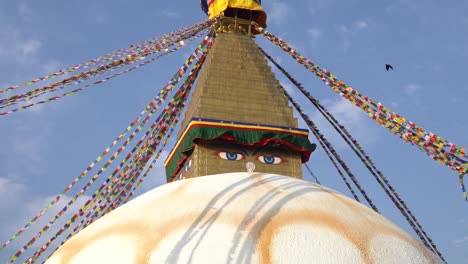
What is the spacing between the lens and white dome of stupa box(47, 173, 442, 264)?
87.4 inches

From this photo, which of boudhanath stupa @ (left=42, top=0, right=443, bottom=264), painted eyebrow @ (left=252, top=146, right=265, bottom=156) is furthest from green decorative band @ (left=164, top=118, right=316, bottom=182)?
boudhanath stupa @ (left=42, top=0, right=443, bottom=264)

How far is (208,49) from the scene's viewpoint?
1398 centimetres

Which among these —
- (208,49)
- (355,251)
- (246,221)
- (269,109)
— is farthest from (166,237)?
(208,49)

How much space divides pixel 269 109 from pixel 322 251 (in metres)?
9.92

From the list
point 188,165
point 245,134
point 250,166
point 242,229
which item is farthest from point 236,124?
point 242,229

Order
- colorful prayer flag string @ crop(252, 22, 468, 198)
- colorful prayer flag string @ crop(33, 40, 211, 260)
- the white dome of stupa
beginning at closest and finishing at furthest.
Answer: the white dome of stupa → colorful prayer flag string @ crop(252, 22, 468, 198) → colorful prayer flag string @ crop(33, 40, 211, 260)

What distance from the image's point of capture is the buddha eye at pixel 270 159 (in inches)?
450

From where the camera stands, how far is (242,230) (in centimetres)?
232

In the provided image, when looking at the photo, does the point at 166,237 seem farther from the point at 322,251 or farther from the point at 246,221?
the point at 322,251

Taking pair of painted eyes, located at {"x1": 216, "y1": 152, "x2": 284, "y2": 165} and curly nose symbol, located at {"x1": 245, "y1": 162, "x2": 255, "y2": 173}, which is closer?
curly nose symbol, located at {"x1": 245, "y1": 162, "x2": 255, "y2": 173}

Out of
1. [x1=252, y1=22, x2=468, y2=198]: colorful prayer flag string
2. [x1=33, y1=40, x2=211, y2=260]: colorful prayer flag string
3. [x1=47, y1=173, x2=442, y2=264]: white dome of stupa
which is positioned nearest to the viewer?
[x1=47, y1=173, x2=442, y2=264]: white dome of stupa

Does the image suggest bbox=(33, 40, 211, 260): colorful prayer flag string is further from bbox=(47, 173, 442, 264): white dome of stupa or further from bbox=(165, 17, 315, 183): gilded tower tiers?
bbox=(47, 173, 442, 264): white dome of stupa

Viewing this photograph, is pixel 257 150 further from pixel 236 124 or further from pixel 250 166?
pixel 236 124

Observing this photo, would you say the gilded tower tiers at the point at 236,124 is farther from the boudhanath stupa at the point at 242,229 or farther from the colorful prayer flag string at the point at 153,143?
the boudhanath stupa at the point at 242,229
